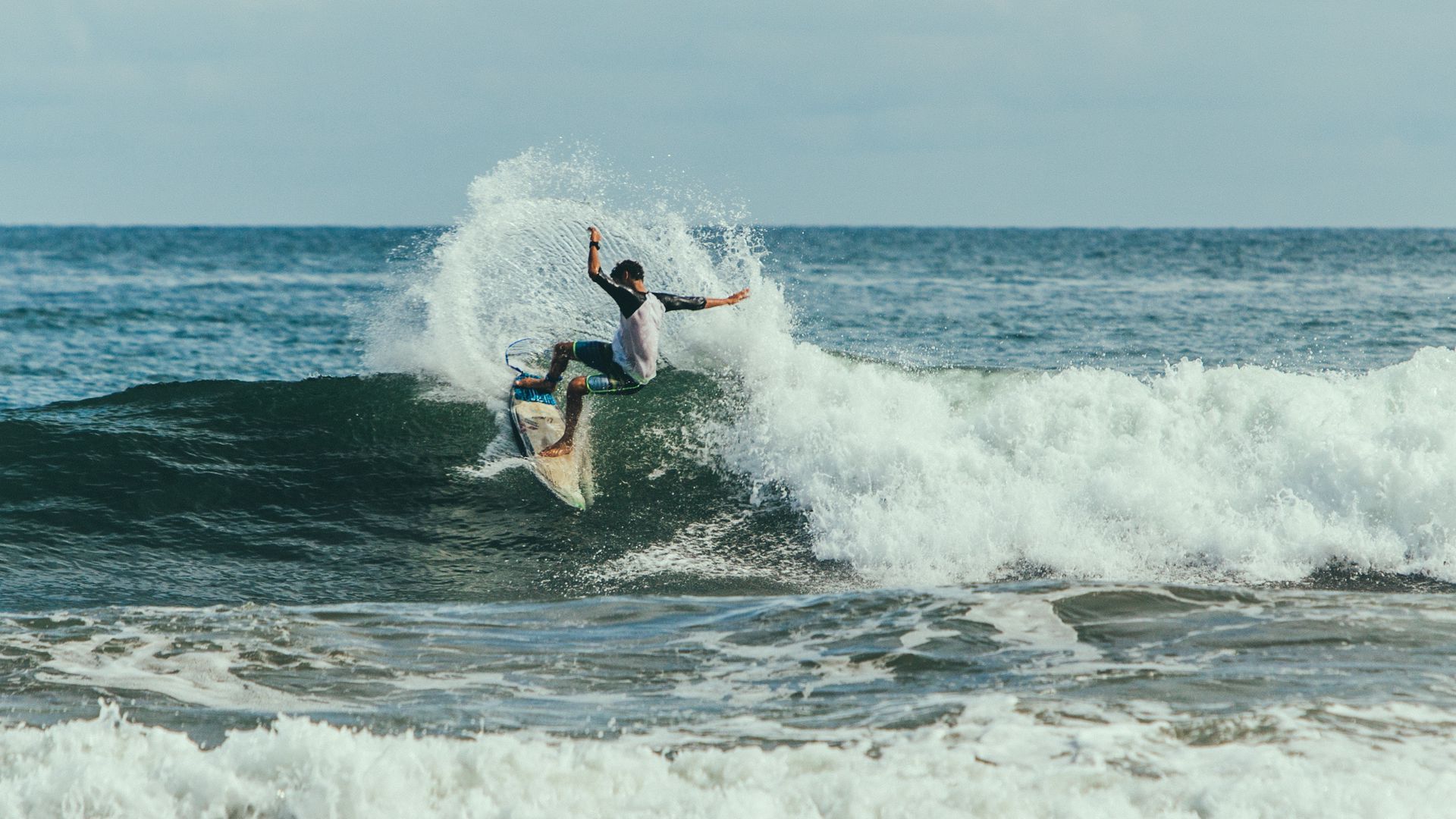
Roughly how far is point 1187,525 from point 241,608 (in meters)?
6.92

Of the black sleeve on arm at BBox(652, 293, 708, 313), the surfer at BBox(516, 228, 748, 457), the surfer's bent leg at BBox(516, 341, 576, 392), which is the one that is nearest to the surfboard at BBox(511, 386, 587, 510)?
the surfer's bent leg at BBox(516, 341, 576, 392)

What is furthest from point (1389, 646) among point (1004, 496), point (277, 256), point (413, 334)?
point (277, 256)

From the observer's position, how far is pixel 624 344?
982 centimetres

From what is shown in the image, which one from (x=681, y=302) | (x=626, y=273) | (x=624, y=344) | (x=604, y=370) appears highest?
(x=626, y=273)

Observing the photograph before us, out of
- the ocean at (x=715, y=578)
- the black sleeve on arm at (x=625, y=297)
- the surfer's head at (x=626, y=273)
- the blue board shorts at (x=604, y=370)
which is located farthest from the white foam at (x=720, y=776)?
Result: the blue board shorts at (x=604, y=370)

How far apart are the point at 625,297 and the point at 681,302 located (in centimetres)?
48

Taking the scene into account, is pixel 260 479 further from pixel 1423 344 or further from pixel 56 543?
pixel 1423 344

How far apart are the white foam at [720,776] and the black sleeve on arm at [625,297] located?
15.4ft

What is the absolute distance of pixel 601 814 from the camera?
4.91 m

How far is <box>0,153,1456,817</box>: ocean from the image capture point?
511 cm

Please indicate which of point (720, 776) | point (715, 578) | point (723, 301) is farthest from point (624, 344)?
point (720, 776)

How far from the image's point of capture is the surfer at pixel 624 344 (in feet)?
31.3

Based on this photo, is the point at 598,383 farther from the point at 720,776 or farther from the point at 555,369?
the point at 720,776

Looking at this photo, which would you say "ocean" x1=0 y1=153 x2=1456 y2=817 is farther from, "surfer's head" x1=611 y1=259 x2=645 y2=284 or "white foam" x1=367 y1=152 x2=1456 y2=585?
"surfer's head" x1=611 y1=259 x2=645 y2=284
